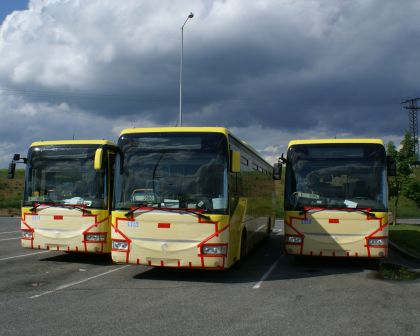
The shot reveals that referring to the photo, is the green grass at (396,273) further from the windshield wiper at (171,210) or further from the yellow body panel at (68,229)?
the yellow body panel at (68,229)

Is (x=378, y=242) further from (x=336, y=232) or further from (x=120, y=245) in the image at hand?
(x=120, y=245)

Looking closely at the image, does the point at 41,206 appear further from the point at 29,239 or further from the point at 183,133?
the point at 183,133

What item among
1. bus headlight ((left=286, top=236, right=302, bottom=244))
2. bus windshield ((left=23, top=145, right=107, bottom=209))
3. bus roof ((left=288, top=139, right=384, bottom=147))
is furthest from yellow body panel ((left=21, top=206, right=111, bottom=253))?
bus roof ((left=288, top=139, right=384, bottom=147))

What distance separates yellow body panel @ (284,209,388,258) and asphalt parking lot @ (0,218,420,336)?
Result: 1.68ft

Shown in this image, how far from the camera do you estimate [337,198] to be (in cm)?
1127

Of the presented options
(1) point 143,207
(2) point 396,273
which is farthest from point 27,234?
(2) point 396,273

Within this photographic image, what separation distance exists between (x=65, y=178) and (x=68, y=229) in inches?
49.7

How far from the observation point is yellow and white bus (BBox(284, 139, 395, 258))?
10859mm

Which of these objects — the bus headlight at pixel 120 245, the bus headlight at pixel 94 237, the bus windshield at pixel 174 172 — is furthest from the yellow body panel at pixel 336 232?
the bus headlight at pixel 94 237

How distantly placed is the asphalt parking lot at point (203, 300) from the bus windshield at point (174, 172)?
161 centimetres

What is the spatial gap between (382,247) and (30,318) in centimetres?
751

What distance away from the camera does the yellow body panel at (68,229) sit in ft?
37.3

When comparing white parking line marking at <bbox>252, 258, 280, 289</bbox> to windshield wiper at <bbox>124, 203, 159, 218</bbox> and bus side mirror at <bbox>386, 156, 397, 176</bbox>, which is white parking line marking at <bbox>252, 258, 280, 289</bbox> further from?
bus side mirror at <bbox>386, 156, 397, 176</bbox>

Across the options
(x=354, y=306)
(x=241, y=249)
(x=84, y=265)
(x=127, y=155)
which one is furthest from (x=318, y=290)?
(x=84, y=265)
